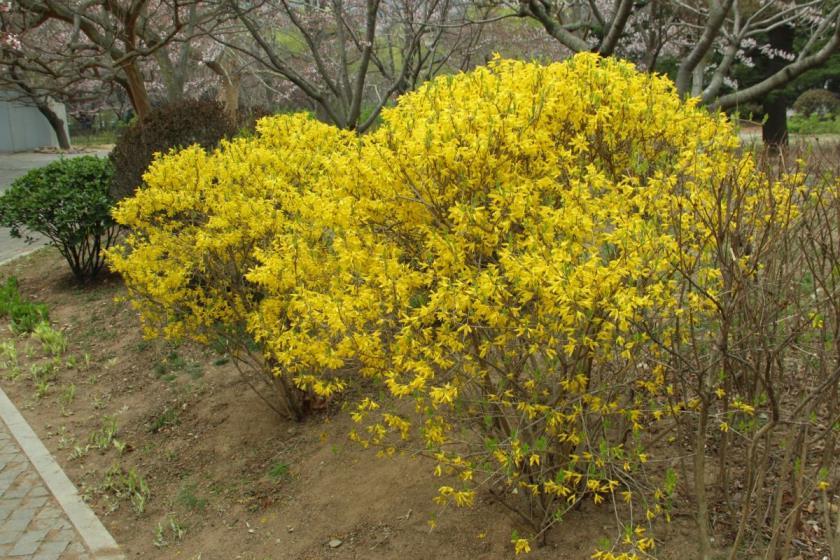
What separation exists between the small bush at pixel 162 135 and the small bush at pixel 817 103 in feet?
66.7

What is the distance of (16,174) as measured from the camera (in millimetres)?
25359

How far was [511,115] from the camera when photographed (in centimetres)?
350

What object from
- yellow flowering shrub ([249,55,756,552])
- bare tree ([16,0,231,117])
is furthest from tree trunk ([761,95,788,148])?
yellow flowering shrub ([249,55,756,552])

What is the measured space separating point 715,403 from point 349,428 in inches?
102

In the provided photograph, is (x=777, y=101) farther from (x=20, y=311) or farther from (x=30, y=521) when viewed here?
(x=30, y=521)

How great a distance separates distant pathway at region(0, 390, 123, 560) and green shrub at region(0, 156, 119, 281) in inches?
162

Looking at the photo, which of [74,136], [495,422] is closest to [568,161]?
[495,422]

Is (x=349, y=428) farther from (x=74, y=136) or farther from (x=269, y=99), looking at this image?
(x=74, y=136)

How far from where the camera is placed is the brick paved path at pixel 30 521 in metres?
4.71

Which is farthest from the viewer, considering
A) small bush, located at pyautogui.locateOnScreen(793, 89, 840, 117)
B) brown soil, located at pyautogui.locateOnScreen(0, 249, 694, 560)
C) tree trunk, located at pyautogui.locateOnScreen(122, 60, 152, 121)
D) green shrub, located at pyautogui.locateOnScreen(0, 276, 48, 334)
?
small bush, located at pyautogui.locateOnScreen(793, 89, 840, 117)

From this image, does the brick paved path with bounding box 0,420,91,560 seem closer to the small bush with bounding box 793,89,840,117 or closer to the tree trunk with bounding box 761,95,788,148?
the tree trunk with bounding box 761,95,788,148

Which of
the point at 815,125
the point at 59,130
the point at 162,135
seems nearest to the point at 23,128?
the point at 59,130

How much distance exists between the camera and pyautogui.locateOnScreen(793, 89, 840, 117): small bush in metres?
24.0

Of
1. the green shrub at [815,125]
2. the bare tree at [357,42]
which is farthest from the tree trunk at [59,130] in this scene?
the green shrub at [815,125]
